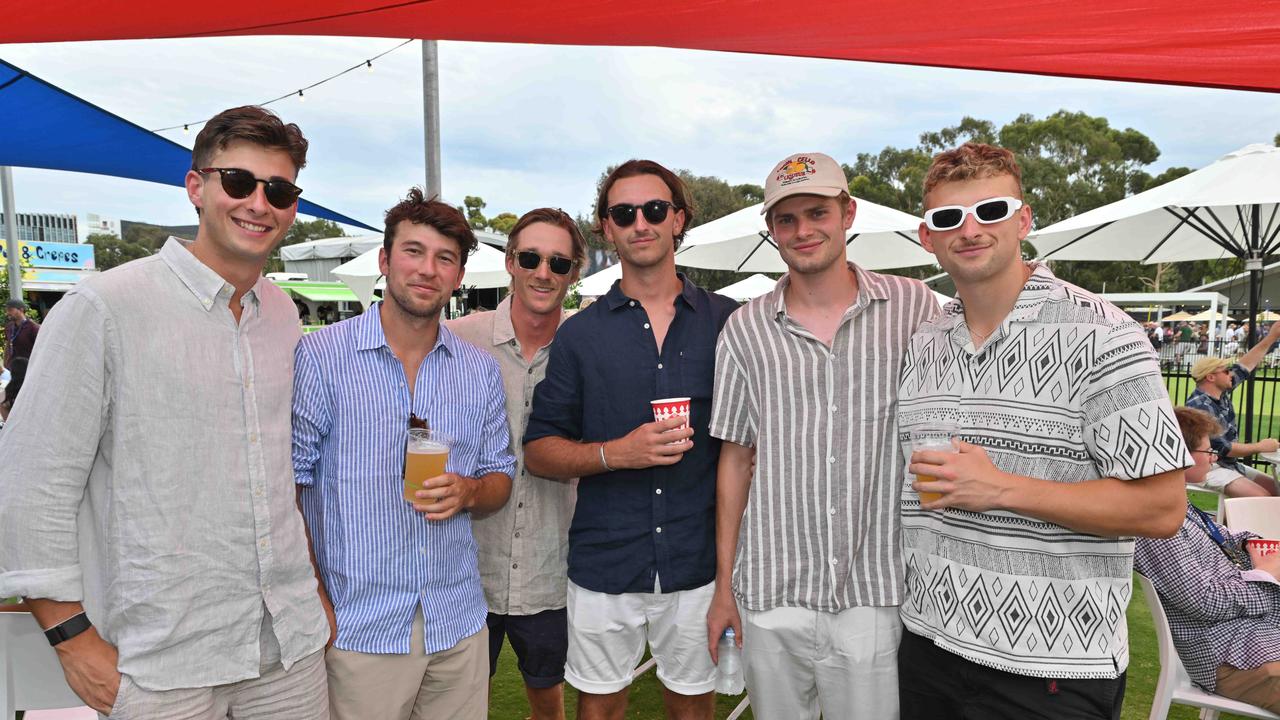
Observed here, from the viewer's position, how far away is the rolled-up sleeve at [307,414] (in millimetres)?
2264

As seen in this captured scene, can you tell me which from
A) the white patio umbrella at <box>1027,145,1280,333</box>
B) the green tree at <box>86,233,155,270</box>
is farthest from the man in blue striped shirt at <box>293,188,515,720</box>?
the green tree at <box>86,233,155,270</box>

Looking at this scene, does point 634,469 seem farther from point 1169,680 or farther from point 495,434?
point 1169,680

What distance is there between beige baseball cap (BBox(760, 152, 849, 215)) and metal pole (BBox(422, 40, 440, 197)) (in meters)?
Result: 5.07

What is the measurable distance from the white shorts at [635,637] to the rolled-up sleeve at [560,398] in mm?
563

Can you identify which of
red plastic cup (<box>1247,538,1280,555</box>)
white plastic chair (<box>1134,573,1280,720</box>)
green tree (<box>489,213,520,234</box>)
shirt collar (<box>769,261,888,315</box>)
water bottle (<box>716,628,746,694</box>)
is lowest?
white plastic chair (<box>1134,573,1280,720</box>)

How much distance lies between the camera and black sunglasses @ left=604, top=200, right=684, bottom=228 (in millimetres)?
2746

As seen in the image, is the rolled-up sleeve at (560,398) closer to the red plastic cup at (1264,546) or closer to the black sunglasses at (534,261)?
the black sunglasses at (534,261)

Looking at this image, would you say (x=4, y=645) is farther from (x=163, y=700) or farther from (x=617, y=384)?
(x=617, y=384)

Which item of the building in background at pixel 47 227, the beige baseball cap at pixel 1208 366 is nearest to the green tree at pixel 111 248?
the building in background at pixel 47 227

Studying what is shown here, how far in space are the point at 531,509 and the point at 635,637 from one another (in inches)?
24.8

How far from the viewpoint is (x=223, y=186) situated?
2002mm

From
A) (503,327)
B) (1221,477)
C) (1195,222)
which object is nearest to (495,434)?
(503,327)

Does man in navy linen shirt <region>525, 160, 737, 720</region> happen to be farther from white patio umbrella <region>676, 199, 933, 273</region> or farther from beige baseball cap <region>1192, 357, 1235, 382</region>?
beige baseball cap <region>1192, 357, 1235, 382</region>

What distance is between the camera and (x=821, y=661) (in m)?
2.42
